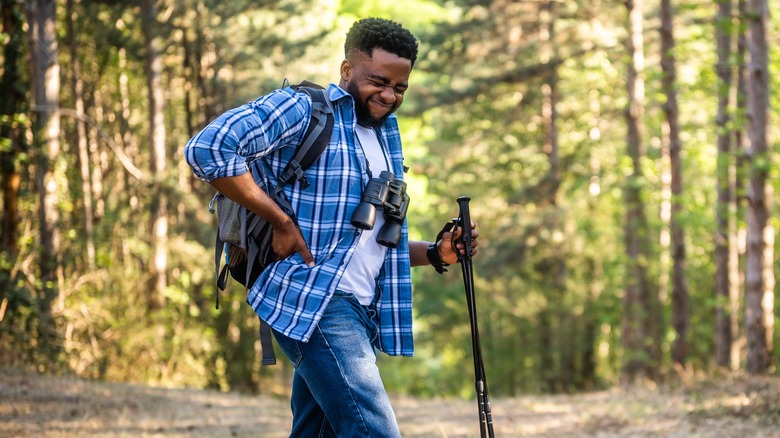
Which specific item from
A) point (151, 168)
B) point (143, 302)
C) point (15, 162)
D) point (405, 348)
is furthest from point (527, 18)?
point (405, 348)

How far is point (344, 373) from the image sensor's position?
123 inches

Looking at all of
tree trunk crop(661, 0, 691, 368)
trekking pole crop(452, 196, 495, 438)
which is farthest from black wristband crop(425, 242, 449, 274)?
tree trunk crop(661, 0, 691, 368)

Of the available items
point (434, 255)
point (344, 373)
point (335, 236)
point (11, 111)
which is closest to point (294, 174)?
point (335, 236)

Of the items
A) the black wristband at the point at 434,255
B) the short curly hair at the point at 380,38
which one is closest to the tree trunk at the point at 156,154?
the black wristband at the point at 434,255

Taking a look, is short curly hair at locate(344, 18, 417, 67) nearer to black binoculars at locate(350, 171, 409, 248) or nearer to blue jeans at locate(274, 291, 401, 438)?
black binoculars at locate(350, 171, 409, 248)

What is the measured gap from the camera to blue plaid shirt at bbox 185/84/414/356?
3048mm

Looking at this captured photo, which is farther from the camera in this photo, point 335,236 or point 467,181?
point 467,181

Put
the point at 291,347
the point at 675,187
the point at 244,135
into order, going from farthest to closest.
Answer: the point at 675,187
the point at 291,347
the point at 244,135

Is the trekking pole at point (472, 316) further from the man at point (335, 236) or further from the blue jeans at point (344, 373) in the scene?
the blue jeans at point (344, 373)

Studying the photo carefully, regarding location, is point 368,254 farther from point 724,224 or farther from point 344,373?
point 724,224

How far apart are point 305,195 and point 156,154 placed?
12.6m

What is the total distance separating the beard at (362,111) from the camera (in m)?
3.44

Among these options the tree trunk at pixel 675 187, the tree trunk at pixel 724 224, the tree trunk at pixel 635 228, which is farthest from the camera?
the tree trunk at pixel 635 228

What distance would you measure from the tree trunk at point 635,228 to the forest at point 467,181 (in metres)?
0.05
